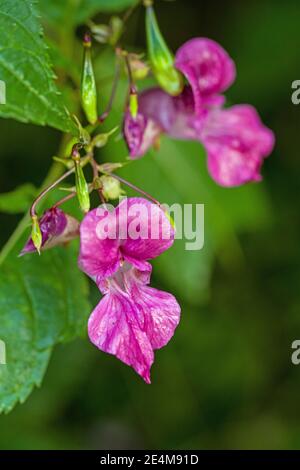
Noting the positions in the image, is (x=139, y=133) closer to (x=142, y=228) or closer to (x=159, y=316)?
(x=142, y=228)

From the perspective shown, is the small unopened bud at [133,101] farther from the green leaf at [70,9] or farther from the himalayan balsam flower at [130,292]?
the green leaf at [70,9]

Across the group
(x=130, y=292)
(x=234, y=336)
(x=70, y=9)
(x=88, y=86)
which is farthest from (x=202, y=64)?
(x=234, y=336)

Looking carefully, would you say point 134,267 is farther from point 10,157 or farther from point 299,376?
point 299,376

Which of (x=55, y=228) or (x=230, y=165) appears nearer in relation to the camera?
(x=55, y=228)

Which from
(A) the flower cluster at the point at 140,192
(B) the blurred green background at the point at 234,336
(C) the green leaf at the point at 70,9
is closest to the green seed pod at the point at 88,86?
(A) the flower cluster at the point at 140,192

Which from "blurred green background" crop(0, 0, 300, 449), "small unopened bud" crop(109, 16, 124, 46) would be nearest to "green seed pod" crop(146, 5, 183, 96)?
"small unopened bud" crop(109, 16, 124, 46)
